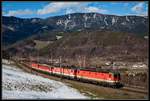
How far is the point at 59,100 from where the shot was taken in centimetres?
3581

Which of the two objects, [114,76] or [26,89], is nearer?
[26,89]

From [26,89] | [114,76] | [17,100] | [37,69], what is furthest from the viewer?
[37,69]

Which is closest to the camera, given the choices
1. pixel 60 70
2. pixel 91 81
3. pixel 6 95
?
pixel 6 95

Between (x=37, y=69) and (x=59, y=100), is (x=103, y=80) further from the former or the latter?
(x=37, y=69)

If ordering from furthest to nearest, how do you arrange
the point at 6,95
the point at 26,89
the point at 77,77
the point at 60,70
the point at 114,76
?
the point at 60,70, the point at 77,77, the point at 114,76, the point at 26,89, the point at 6,95

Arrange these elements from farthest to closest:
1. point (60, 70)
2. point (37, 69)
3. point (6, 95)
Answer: point (37, 69) < point (60, 70) < point (6, 95)

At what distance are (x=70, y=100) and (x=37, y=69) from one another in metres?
106

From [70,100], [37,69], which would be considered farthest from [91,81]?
[37,69]

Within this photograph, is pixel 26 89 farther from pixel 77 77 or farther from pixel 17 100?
pixel 77 77

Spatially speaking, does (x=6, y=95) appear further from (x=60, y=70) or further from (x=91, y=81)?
(x=60, y=70)

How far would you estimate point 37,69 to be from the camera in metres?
142

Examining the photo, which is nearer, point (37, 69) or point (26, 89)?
point (26, 89)

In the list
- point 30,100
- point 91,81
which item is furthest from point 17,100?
point 91,81

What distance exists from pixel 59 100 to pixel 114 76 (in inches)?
1477
